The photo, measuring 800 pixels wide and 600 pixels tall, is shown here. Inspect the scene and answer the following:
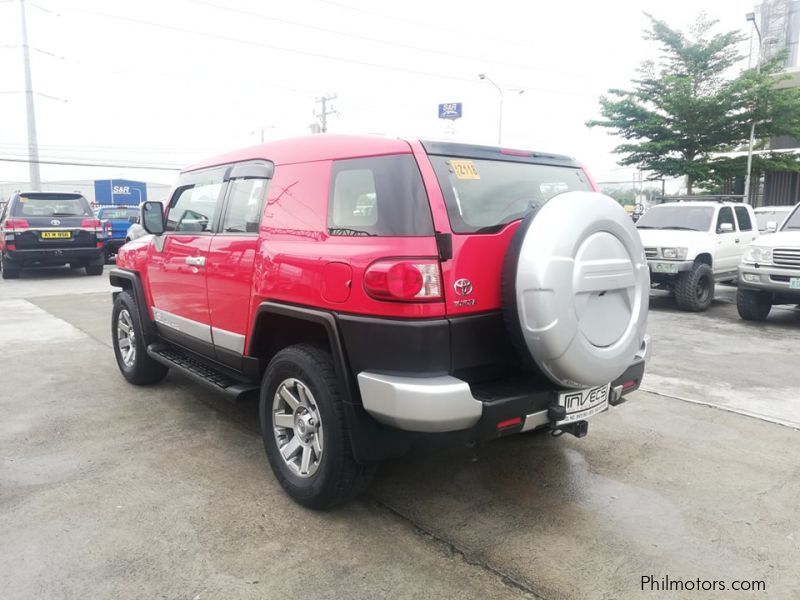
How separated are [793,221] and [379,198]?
7870mm

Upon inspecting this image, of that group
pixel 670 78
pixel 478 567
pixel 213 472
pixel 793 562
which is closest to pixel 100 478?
pixel 213 472

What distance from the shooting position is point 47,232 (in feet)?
42.7

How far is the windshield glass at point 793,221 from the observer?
832 centimetres

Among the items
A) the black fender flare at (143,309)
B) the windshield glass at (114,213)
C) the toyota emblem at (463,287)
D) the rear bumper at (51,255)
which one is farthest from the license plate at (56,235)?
the toyota emblem at (463,287)

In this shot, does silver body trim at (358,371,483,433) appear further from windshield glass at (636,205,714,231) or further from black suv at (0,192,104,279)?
black suv at (0,192,104,279)

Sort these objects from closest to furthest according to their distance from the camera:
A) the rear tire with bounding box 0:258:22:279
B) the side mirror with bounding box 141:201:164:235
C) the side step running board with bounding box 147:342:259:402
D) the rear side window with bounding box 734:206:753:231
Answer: the side step running board with bounding box 147:342:259:402 → the side mirror with bounding box 141:201:164:235 → the rear side window with bounding box 734:206:753:231 → the rear tire with bounding box 0:258:22:279

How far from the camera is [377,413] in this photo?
2.58 meters

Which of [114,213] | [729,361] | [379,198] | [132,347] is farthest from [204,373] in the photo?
[114,213]

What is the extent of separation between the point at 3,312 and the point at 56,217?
189 inches

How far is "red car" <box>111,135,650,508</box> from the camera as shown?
100 inches

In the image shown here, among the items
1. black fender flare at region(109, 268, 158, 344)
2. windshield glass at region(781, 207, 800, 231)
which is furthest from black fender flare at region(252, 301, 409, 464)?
windshield glass at region(781, 207, 800, 231)

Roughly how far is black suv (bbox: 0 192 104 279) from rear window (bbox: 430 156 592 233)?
1263 centimetres

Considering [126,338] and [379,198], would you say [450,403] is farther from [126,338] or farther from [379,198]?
[126,338]

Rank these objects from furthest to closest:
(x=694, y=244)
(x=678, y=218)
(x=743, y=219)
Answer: (x=743, y=219), (x=678, y=218), (x=694, y=244)
